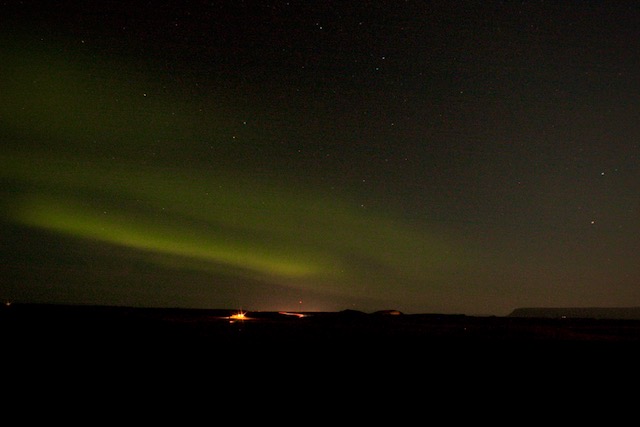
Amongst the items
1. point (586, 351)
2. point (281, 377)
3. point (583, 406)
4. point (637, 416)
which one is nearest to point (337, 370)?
point (281, 377)

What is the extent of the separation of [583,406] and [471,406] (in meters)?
A: 2.28

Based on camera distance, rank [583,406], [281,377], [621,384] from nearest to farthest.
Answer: [583,406] → [281,377] → [621,384]

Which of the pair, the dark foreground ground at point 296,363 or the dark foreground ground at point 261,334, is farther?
the dark foreground ground at point 261,334

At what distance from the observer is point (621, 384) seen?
11.2 m

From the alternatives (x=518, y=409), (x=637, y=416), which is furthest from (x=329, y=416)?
(x=637, y=416)

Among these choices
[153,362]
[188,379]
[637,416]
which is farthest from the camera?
[153,362]

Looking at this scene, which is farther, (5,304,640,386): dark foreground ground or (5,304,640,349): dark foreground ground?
(5,304,640,349): dark foreground ground

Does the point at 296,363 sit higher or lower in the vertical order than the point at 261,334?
lower

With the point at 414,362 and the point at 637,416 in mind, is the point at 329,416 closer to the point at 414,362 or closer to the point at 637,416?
the point at 637,416

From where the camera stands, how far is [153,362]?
11.9 metres

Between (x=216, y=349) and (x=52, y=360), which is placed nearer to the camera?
(x=52, y=360)

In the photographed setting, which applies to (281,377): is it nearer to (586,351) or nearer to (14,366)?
(14,366)

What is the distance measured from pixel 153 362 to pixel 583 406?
9943 mm

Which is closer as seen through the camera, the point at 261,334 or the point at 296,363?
the point at 296,363
